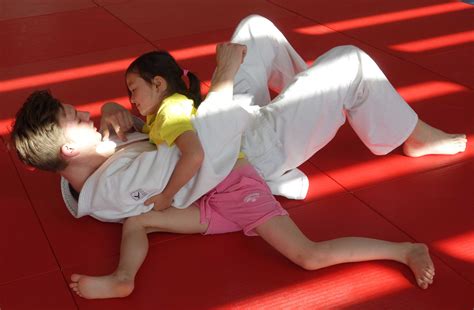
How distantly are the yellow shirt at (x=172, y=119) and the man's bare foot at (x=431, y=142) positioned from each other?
934 mm

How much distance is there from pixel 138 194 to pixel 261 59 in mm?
814

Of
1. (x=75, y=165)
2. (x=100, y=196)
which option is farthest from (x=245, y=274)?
(x=75, y=165)

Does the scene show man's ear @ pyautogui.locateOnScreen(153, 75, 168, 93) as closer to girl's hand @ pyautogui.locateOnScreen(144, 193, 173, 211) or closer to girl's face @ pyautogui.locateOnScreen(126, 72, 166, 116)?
girl's face @ pyautogui.locateOnScreen(126, 72, 166, 116)

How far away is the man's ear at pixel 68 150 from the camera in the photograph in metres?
2.14

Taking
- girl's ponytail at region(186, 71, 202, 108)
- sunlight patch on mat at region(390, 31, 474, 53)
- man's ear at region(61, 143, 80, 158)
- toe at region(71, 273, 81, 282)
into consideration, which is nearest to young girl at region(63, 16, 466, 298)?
toe at region(71, 273, 81, 282)

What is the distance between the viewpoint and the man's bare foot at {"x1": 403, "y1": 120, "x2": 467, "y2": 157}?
2.56 meters

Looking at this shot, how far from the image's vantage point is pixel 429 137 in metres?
2.57

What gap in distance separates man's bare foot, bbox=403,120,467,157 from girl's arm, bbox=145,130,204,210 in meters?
0.94

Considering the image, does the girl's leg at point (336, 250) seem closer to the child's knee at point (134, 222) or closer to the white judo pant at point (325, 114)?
the white judo pant at point (325, 114)

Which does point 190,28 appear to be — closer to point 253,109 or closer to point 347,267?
point 253,109

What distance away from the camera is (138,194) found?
2.15 meters

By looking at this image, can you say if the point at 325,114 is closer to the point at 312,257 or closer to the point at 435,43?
the point at 312,257

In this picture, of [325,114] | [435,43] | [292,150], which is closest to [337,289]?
[292,150]

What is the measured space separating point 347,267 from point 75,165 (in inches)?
37.9
